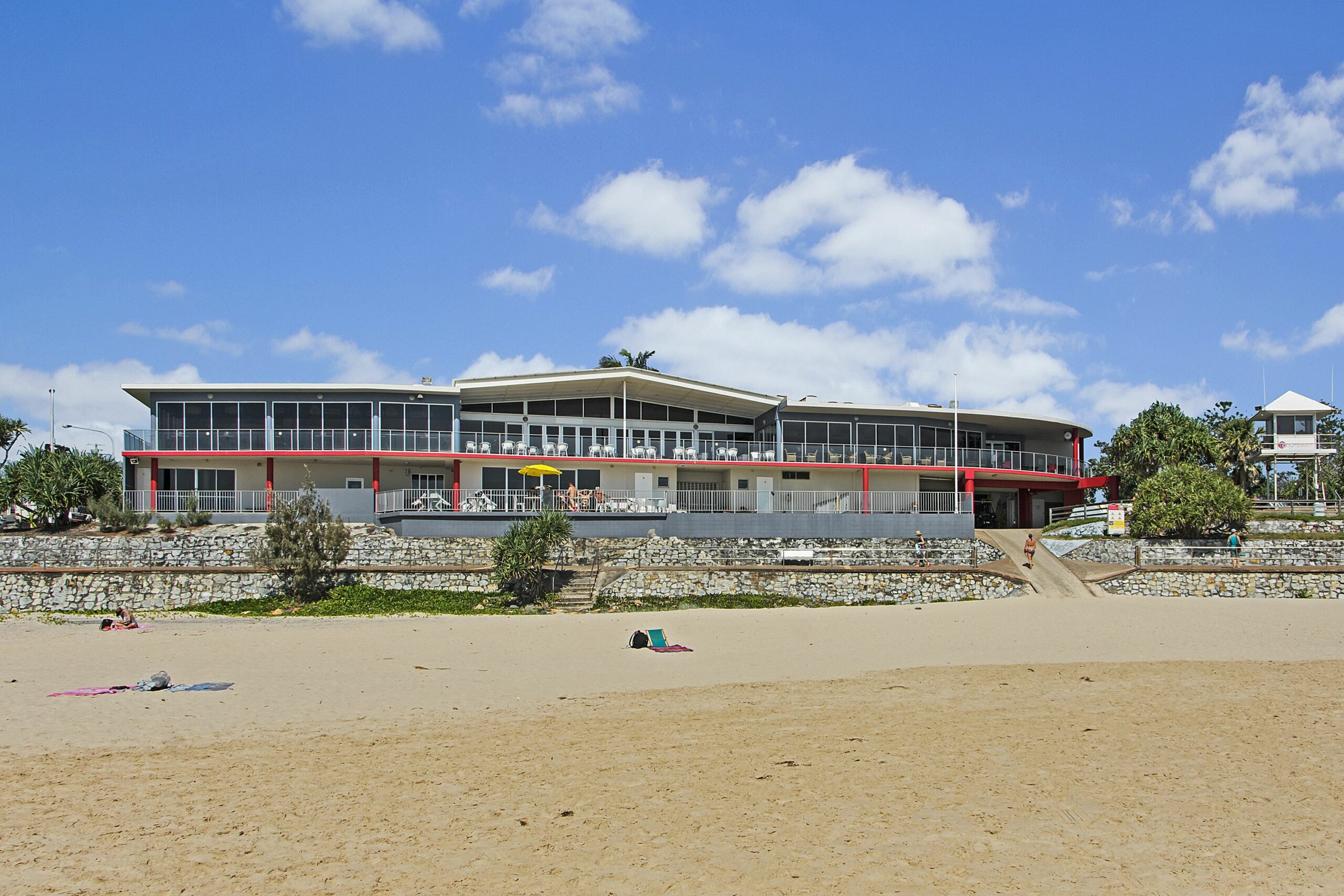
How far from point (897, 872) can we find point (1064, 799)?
2658 millimetres

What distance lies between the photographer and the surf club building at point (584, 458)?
31.5 metres

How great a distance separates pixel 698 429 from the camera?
130ft

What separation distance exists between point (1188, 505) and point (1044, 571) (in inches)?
232

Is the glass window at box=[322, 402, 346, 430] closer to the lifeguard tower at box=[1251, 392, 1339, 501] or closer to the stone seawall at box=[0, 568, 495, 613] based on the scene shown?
the stone seawall at box=[0, 568, 495, 613]

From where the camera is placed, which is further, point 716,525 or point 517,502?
point 517,502

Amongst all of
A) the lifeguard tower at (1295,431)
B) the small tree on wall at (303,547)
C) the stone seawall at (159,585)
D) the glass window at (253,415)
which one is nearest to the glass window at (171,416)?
the glass window at (253,415)

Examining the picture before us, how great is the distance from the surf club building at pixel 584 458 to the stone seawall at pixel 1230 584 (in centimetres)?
643

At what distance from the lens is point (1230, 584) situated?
27.4 m

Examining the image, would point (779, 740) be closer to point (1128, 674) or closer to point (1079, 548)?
point (1128, 674)

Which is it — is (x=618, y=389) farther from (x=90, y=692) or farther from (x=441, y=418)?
(x=90, y=692)

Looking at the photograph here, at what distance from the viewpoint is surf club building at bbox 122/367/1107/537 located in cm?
3153

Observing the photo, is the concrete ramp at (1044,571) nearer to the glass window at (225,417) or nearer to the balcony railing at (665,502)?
the balcony railing at (665,502)

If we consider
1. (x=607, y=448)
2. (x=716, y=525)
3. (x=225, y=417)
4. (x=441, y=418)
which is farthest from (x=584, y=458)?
(x=225, y=417)

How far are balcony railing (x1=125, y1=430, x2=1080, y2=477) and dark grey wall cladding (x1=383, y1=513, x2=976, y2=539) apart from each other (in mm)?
4532
